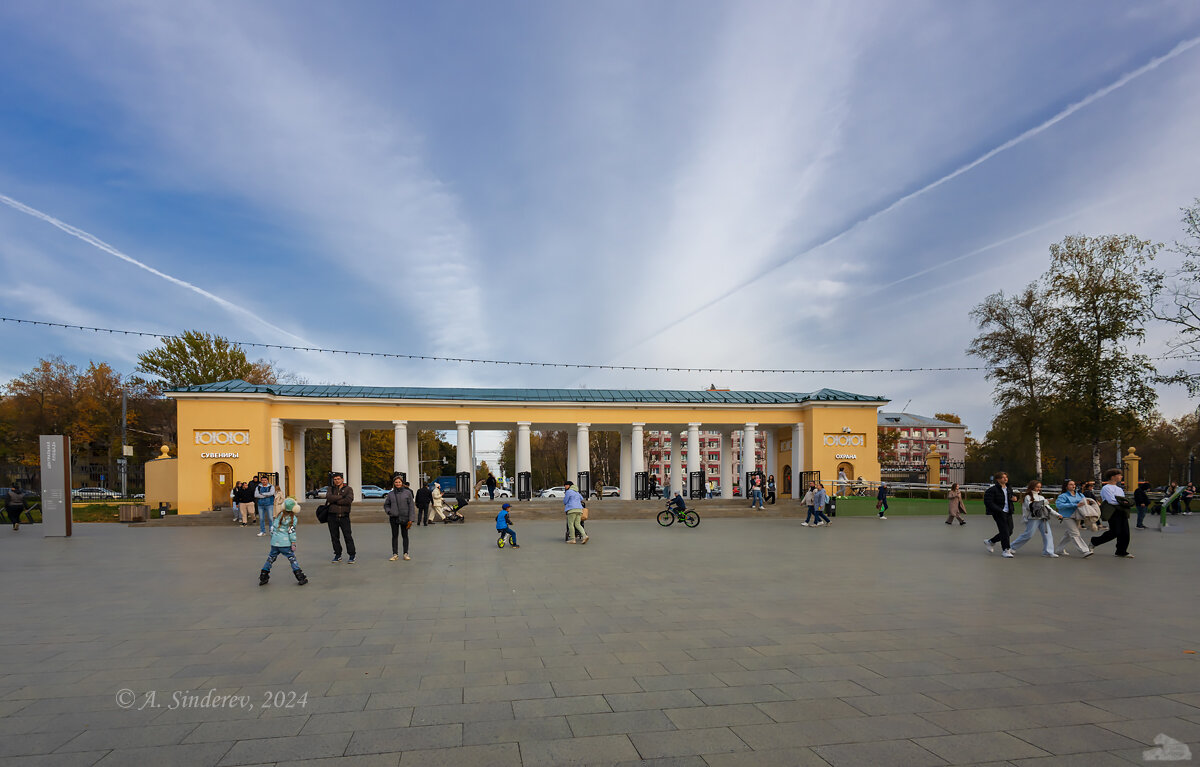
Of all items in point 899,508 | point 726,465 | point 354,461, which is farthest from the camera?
point 726,465

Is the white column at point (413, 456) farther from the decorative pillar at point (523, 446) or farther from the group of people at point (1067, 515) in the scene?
the group of people at point (1067, 515)

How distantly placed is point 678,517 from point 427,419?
15.5 meters

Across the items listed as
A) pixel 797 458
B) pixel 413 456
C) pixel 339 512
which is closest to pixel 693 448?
pixel 797 458

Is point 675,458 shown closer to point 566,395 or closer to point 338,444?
point 566,395

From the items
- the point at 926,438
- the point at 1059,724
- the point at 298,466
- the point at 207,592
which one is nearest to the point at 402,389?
the point at 298,466

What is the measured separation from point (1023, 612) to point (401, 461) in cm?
2859

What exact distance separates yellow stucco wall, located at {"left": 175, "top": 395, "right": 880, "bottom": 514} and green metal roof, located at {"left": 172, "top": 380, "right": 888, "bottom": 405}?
1.12 feet

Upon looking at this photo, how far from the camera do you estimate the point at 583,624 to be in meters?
7.12

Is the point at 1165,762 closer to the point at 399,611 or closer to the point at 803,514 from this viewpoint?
the point at 399,611

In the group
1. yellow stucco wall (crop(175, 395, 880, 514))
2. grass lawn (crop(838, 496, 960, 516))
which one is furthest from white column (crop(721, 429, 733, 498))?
grass lawn (crop(838, 496, 960, 516))

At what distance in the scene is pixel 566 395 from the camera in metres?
35.0

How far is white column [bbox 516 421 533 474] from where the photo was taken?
3297cm

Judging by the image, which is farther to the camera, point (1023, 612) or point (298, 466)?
point (298, 466)

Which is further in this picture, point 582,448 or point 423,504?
point 582,448
